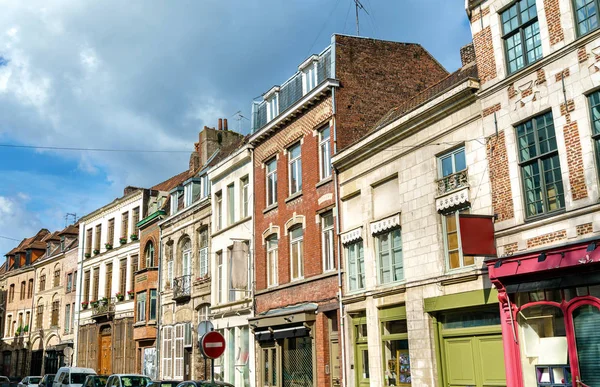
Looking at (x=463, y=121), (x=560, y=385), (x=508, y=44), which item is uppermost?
(x=508, y=44)

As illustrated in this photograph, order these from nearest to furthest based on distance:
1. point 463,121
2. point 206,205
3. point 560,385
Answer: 1. point 560,385
2. point 463,121
3. point 206,205

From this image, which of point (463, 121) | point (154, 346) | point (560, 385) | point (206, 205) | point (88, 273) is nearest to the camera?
point (560, 385)

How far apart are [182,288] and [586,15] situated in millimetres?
25160

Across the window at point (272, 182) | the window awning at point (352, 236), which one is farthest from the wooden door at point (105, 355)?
the window awning at point (352, 236)

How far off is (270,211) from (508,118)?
43.7 ft

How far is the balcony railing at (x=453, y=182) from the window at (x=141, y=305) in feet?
81.6

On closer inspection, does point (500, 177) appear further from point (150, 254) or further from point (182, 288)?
point (150, 254)

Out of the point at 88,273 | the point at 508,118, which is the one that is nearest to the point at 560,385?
the point at 508,118

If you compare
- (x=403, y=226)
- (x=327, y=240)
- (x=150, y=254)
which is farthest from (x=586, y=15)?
(x=150, y=254)

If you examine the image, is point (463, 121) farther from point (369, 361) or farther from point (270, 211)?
point (270, 211)

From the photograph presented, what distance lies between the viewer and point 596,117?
13.8 m

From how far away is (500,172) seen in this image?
52.4 ft

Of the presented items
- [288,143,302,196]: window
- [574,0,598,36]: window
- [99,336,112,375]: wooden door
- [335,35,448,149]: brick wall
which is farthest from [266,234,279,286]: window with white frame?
[99,336,112,375]: wooden door

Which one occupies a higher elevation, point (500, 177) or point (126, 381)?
point (500, 177)
